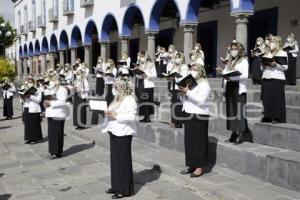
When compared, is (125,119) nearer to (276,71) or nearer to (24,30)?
(276,71)

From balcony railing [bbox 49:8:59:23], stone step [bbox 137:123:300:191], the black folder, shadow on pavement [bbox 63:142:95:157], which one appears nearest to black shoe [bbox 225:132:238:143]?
stone step [bbox 137:123:300:191]

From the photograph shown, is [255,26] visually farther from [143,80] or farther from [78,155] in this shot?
[78,155]

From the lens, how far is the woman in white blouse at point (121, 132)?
221 inches

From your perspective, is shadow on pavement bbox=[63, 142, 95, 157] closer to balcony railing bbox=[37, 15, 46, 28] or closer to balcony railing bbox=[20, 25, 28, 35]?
balcony railing bbox=[37, 15, 46, 28]

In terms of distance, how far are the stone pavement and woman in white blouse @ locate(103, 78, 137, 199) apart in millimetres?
281

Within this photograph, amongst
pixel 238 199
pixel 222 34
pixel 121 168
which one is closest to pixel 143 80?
pixel 121 168

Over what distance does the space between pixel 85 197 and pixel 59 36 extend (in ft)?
77.5

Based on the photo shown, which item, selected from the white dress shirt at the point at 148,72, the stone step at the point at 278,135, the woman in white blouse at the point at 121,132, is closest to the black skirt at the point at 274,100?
the stone step at the point at 278,135

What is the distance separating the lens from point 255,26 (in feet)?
50.8

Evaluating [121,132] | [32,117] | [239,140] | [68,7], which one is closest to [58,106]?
[32,117]

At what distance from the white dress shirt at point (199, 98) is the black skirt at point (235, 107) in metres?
0.78

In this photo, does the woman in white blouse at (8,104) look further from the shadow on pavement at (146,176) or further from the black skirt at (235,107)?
the black skirt at (235,107)

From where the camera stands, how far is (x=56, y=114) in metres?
8.38

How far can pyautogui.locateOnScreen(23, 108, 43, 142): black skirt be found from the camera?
10273 mm
